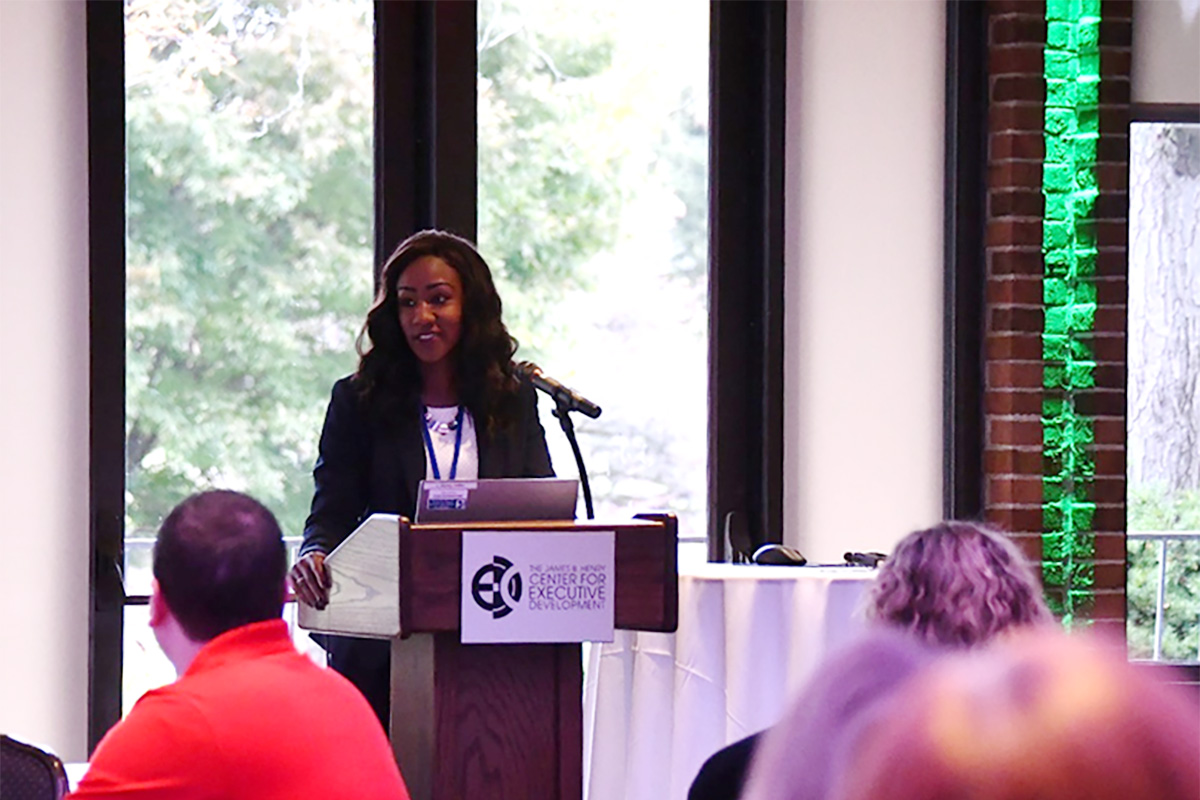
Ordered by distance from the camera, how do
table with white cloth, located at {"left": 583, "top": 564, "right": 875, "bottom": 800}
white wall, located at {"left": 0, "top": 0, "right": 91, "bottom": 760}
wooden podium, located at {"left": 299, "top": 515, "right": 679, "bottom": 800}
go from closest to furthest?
wooden podium, located at {"left": 299, "top": 515, "right": 679, "bottom": 800}
table with white cloth, located at {"left": 583, "top": 564, "right": 875, "bottom": 800}
white wall, located at {"left": 0, "top": 0, "right": 91, "bottom": 760}

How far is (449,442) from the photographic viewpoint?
3.16 metres

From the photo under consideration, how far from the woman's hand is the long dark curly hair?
541 mm

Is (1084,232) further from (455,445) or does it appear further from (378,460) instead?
(378,460)

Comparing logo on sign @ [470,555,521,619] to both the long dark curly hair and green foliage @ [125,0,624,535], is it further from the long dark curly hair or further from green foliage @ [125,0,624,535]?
green foliage @ [125,0,624,535]

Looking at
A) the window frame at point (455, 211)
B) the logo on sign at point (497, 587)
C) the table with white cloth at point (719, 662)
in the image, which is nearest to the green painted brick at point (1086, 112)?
the window frame at point (455, 211)

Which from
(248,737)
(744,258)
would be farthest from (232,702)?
(744,258)

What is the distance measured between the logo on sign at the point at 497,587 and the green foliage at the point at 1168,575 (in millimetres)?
3163

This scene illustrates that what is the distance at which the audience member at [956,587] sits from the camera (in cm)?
173

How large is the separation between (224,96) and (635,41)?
3.94 ft

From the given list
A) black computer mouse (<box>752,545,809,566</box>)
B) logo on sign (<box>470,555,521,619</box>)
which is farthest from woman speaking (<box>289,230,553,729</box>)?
black computer mouse (<box>752,545,809,566</box>)

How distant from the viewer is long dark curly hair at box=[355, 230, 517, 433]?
315 centimetres

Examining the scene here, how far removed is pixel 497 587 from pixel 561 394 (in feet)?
1.84

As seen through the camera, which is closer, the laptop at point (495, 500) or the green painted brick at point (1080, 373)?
the laptop at point (495, 500)

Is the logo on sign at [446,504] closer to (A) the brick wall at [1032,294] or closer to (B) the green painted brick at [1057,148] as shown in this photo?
(A) the brick wall at [1032,294]
